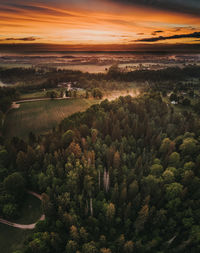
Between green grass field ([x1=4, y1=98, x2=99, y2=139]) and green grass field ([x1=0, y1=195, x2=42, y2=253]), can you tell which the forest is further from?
green grass field ([x1=4, y1=98, x2=99, y2=139])

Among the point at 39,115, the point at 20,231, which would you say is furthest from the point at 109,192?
the point at 39,115

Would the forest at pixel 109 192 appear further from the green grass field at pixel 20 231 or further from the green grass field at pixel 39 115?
the green grass field at pixel 39 115

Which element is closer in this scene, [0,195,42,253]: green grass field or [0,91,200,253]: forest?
[0,91,200,253]: forest

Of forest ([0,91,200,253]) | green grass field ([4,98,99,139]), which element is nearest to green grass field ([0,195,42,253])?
forest ([0,91,200,253])

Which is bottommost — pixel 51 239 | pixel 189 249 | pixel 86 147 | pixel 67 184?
pixel 189 249

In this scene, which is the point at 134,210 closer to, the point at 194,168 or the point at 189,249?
the point at 189,249

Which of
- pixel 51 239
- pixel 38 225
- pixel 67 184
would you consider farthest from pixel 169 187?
pixel 38 225

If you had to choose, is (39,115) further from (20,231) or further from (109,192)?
(109,192)
